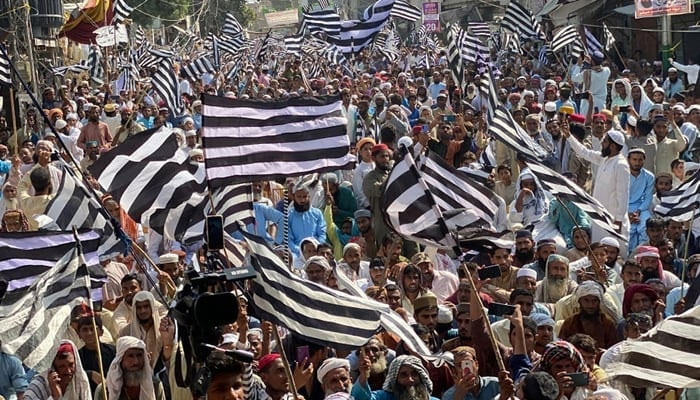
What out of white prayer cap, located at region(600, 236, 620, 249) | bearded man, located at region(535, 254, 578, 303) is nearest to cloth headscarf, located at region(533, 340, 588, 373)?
bearded man, located at region(535, 254, 578, 303)

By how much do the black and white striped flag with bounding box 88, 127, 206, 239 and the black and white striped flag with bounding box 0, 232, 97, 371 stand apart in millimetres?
1568

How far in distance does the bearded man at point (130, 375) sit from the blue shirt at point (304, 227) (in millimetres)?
4431

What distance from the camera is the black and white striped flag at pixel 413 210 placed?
→ 28.7 ft

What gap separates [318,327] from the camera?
7.56 metres

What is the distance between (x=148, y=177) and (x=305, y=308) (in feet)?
7.52

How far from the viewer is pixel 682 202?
11.2m

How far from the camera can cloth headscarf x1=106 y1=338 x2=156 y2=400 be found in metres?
7.78

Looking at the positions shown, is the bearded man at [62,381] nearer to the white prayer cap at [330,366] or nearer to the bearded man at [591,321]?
the white prayer cap at [330,366]

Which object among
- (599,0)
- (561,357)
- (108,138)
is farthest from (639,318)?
(599,0)

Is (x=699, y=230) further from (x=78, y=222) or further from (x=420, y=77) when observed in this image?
(x=420, y=77)

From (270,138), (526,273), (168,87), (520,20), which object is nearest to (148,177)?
(270,138)

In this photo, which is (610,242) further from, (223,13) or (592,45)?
(223,13)

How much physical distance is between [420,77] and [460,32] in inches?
144

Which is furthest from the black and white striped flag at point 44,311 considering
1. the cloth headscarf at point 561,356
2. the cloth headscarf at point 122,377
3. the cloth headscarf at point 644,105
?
the cloth headscarf at point 644,105
